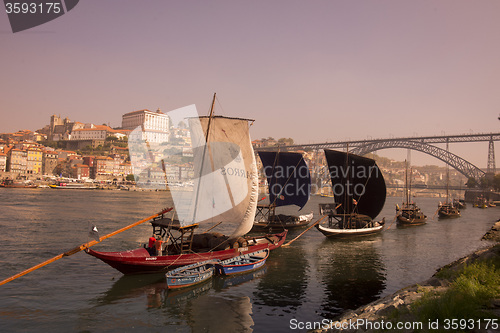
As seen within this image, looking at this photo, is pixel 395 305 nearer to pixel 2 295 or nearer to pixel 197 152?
pixel 197 152

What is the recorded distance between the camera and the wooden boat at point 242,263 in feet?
64.7

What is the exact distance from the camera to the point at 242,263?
68.5 ft

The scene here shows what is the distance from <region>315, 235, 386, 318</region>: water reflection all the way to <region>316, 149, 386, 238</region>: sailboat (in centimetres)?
431

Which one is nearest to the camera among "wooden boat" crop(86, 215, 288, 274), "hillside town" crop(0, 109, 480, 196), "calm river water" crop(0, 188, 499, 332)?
"calm river water" crop(0, 188, 499, 332)

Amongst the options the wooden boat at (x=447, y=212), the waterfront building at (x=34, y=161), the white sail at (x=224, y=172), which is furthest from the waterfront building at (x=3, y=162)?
the wooden boat at (x=447, y=212)

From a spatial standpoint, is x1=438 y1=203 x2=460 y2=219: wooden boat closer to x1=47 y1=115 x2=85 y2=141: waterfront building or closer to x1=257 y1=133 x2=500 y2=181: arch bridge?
x1=257 y1=133 x2=500 y2=181: arch bridge

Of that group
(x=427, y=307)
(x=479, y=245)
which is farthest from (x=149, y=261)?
(x=479, y=245)

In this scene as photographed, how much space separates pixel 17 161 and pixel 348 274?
13021cm

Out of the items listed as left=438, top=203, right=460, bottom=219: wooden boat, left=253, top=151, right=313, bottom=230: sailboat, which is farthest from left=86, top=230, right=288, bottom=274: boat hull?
left=438, top=203, right=460, bottom=219: wooden boat

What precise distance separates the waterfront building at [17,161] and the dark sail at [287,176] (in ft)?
368

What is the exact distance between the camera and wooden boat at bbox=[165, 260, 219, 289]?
17000mm

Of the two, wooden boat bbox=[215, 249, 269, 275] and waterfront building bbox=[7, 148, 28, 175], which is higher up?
waterfront building bbox=[7, 148, 28, 175]

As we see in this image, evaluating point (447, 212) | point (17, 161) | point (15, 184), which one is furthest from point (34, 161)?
point (447, 212)

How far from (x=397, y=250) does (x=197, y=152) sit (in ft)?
65.7
